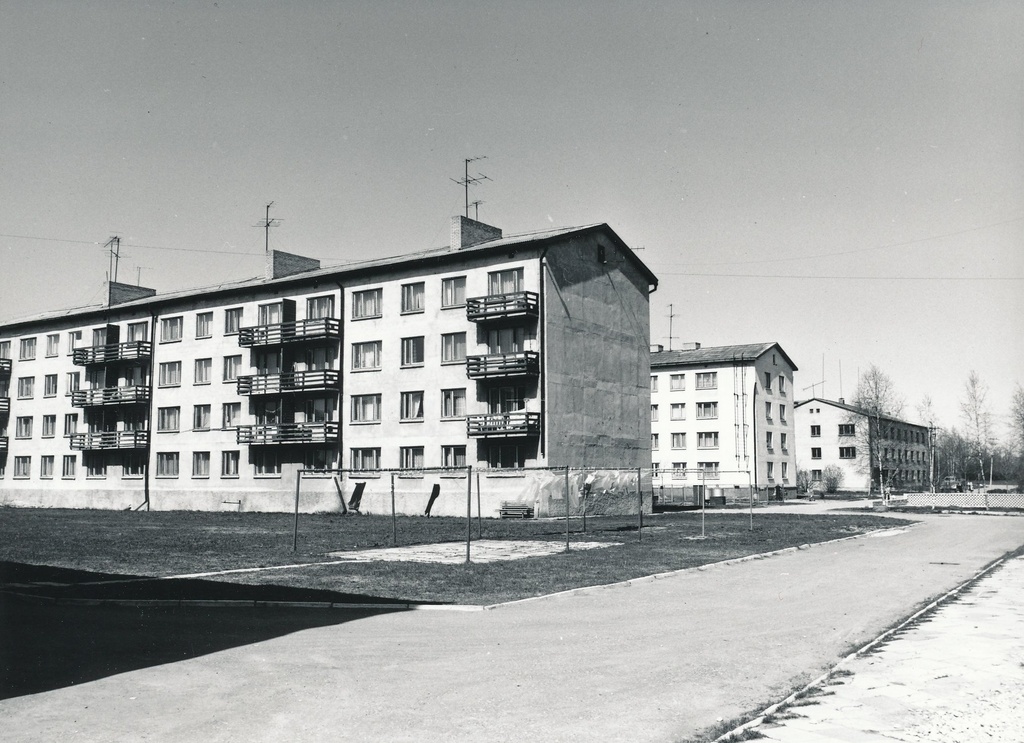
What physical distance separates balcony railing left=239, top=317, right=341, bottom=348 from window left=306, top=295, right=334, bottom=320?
0.77m

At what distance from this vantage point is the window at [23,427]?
64.6 m

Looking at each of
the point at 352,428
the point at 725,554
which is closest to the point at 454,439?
the point at 352,428

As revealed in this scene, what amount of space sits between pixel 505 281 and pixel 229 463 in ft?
67.5

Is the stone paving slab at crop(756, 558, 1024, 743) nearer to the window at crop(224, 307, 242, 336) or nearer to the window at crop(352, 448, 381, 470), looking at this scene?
the window at crop(352, 448, 381, 470)

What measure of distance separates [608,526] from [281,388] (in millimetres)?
23619

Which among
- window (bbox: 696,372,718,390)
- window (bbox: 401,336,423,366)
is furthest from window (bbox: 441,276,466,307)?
window (bbox: 696,372,718,390)

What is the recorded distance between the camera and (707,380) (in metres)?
77.4

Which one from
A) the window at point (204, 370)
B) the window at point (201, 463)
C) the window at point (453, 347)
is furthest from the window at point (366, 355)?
the window at point (201, 463)

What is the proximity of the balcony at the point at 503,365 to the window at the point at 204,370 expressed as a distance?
62.7 ft

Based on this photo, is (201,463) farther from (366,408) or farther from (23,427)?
(23,427)

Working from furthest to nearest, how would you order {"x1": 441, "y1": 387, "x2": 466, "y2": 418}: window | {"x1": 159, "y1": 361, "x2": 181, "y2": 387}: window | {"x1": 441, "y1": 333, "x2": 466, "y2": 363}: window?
1. {"x1": 159, "y1": 361, "x2": 181, "y2": 387}: window
2. {"x1": 441, "y1": 333, "x2": 466, "y2": 363}: window
3. {"x1": 441, "y1": 387, "x2": 466, "y2": 418}: window

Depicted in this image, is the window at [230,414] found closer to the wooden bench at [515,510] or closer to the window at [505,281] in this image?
the window at [505,281]

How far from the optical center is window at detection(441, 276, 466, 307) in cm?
4559

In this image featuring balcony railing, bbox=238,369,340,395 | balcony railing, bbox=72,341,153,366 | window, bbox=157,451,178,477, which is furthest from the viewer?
balcony railing, bbox=72,341,153,366
